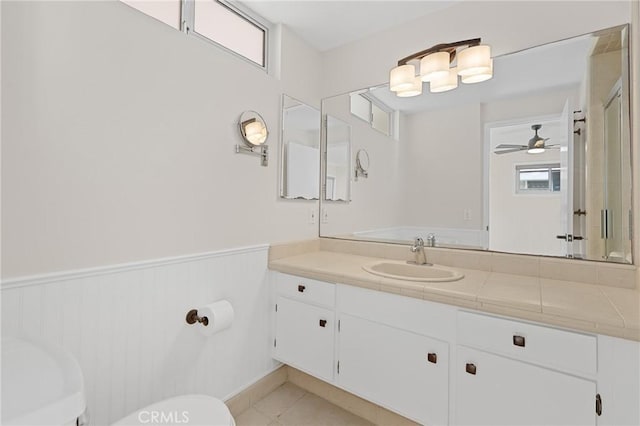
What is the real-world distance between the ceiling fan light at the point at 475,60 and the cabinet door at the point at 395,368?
142cm

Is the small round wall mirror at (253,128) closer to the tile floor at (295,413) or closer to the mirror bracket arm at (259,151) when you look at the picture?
the mirror bracket arm at (259,151)

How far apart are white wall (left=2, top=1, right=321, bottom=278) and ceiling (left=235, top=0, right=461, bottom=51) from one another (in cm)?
44

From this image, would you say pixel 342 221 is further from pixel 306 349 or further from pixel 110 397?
pixel 110 397

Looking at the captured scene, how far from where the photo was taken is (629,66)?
139 cm

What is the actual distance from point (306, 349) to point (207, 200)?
1032mm

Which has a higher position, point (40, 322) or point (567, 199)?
point (567, 199)

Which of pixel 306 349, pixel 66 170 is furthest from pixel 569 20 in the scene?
pixel 66 170

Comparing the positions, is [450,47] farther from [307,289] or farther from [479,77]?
[307,289]

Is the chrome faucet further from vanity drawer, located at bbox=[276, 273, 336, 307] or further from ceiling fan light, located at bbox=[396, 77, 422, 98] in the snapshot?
ceiling fan light, located at bbox=[396, 77, 422, 98]

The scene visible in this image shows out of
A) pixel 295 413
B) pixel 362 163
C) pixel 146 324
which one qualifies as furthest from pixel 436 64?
pixel 295 413

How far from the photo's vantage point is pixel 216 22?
5.67 ft

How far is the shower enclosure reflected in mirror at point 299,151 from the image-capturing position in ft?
6.84

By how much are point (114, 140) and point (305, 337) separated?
1397mm

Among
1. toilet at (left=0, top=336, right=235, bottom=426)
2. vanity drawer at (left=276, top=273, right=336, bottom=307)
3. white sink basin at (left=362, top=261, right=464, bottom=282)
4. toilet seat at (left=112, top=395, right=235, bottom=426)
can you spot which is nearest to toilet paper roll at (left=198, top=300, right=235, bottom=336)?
toilet seat at (left=112, top=395, right=235, bottom=426)
